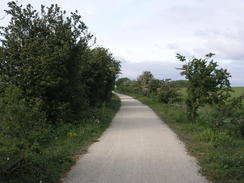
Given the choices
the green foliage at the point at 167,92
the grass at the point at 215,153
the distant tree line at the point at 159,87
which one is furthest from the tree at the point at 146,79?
the grass at the point at 215,153

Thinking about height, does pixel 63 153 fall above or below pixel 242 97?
below

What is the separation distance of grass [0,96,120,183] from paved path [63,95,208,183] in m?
0.33

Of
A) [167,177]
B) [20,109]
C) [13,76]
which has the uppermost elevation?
[13,76]

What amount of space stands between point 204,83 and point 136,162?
780 centimetres

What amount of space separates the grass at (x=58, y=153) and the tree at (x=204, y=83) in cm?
495

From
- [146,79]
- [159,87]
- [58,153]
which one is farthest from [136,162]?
[146,79]

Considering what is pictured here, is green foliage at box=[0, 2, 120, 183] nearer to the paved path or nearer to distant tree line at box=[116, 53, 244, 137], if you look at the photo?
the paved path

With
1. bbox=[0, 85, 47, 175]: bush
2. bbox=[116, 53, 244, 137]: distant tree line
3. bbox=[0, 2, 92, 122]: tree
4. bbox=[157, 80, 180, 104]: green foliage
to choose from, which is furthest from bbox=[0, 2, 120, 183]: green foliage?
bbox=[157, 80, 180, 104]: green foliage

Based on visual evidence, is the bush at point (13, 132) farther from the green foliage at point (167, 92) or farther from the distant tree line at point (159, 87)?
the green foliage at point (167, 92)

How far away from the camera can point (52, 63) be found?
13.4 meters

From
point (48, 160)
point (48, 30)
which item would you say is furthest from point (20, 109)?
point (48, 30)

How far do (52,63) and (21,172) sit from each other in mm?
8019

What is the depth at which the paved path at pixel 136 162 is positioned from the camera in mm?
6434

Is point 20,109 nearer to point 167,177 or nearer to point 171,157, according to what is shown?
point 167,177
